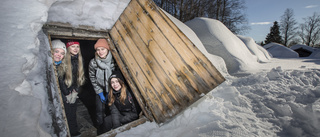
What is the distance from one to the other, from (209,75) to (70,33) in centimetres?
221

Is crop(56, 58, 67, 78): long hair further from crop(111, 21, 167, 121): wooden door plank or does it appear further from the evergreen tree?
the evergreen tree

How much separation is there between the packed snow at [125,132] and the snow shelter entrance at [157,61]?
20 centimetres

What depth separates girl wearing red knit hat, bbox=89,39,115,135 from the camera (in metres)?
2.48

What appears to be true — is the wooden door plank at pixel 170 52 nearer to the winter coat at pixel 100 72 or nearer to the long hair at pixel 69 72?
the winter coat at pixel 100 72

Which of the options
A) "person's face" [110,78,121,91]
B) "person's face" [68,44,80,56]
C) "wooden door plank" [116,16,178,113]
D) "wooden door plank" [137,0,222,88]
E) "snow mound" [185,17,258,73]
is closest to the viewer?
"wooden door plank" [137,0,222,88]

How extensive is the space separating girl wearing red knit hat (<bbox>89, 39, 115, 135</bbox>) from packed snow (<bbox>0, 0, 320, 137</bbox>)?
1.39 ft

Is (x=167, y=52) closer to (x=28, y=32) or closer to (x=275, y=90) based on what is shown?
(x=28, y=32)

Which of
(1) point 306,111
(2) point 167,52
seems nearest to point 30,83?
(2) point 167,52

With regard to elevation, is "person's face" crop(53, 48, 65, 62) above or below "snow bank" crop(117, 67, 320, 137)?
above

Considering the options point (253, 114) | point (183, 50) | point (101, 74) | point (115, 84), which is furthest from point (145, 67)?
point (253, 114)

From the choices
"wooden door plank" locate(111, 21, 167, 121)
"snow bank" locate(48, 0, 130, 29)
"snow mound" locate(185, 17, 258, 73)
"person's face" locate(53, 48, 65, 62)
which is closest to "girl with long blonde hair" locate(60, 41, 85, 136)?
"person's face" locate(53, 48, 65, 62)

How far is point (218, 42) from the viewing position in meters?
4.97

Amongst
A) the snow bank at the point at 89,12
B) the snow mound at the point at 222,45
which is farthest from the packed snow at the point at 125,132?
the snow mound at the point at 222,45

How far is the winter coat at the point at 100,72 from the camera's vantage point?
2.51 metres
